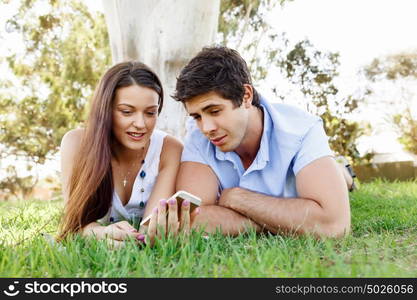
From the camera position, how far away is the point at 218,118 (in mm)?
3207

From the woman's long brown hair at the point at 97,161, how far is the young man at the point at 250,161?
0.45m

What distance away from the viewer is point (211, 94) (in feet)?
10.5

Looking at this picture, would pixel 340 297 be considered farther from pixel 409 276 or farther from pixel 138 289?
pixel 138 289

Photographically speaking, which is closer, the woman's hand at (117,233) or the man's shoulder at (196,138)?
the woman's hand at (117,233)

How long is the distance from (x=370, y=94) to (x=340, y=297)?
12.1 metres

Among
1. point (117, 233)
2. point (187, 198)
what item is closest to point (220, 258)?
point (187, 198)

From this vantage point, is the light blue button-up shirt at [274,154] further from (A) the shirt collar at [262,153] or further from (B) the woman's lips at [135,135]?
(B) the woman's lips at [135,135]

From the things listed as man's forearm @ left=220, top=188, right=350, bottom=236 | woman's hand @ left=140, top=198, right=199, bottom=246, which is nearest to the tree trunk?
man's forearm @ left=220, top=188, right=350, bottom=236

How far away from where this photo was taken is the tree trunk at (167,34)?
5.51 metres

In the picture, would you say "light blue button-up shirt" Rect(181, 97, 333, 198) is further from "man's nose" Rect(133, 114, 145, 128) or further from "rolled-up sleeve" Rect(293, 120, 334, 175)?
"man's nose" Rect(133, 114, 145, 128)

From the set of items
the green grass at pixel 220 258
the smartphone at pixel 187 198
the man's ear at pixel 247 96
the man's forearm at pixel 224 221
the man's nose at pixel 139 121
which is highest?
the man's ear at pixel 247 96

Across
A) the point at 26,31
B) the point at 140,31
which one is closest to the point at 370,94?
the point at 140,31

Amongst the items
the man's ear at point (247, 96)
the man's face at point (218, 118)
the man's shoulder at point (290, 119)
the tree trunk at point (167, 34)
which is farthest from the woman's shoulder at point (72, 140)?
the tree trunk at point (167, 34)

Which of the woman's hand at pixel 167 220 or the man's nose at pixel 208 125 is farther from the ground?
the man's nose at pixel 208 125
